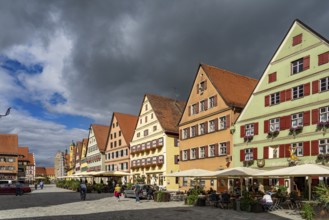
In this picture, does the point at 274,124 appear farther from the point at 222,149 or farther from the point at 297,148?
the point at 222,149

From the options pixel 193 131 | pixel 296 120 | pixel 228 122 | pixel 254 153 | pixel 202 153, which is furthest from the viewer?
pixel 193 131

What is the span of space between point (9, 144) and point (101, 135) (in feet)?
113

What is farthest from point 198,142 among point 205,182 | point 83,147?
point 83,147

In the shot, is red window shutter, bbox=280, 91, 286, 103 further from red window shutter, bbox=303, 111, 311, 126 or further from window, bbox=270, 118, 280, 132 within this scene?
red window shutter, bbox=303, 111, 311, 126

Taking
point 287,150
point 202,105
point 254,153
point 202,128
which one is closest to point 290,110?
point 287,150

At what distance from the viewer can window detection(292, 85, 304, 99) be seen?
91.8ft

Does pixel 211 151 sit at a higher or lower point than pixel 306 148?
lower

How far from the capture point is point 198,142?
40.4m

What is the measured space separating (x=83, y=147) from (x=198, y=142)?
54254 mm

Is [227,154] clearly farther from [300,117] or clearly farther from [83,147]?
[83,147]

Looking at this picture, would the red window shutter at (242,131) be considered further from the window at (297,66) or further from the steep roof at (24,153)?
the steep roof at (24,153)

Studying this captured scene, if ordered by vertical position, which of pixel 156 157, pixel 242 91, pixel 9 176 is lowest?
pixel 9 176

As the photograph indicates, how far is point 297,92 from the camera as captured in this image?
28.4 m

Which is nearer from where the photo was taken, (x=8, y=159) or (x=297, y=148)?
(x=297, y=148)
